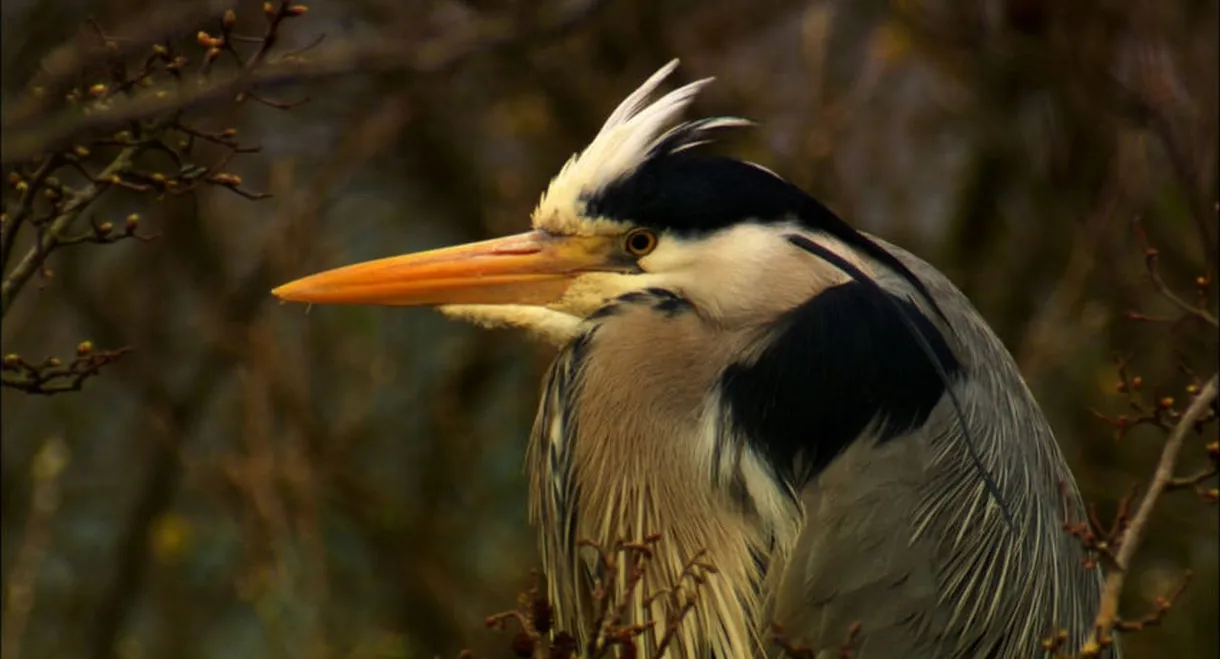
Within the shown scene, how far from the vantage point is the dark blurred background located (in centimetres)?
480

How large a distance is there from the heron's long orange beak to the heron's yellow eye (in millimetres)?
37

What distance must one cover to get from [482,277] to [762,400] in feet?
1.48

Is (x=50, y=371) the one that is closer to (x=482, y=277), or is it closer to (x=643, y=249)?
(x=482, y=277)

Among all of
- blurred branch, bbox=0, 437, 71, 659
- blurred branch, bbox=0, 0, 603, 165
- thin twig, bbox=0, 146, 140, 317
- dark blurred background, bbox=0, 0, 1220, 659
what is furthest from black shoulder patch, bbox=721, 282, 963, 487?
dark blurred background, bbox=0, 0, 1220, 659

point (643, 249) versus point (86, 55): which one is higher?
point (86, 55)

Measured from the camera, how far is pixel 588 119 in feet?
17.2

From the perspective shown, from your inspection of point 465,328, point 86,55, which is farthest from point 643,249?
point 465,328

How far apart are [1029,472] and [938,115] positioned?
128 inches

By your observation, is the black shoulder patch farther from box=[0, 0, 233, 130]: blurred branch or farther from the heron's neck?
box=[0, 0, 233, 130]: blurred branch

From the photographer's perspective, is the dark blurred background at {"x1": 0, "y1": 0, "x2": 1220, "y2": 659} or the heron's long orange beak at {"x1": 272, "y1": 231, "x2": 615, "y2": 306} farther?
the dark blurred background at {"x1": 0, "y1": 0, "x2": 1220, "y2": 659}

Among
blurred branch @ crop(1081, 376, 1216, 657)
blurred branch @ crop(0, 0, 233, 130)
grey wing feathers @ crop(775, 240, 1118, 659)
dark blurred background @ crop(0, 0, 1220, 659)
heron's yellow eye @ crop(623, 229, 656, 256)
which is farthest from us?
dark blurred background @ crop(0, 0, 1220, 659)

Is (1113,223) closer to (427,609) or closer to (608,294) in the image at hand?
(427,609)

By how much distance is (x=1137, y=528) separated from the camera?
2.19 m

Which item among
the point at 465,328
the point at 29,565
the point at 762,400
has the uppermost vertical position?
the point at 762,400
